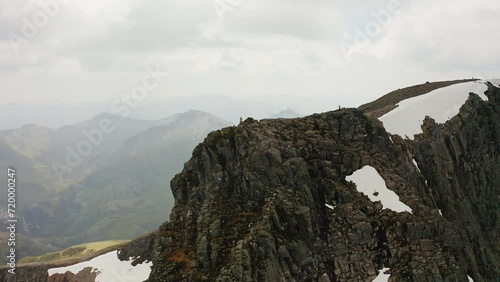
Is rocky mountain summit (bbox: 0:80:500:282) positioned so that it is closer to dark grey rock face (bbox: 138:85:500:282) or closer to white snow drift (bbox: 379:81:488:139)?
dark grey rock face (bbox: 138:85:500:282)

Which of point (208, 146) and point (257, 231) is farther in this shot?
point (208, 146)

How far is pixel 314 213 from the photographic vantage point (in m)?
42.0

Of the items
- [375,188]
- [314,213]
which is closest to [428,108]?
[375,188]

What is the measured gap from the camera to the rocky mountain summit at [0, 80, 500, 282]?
1517 inches

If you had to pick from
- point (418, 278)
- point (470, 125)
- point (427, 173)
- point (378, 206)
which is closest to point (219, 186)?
point (378, 206)

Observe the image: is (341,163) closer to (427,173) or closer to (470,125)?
(427,173)

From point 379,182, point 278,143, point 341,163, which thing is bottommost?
point 379,182

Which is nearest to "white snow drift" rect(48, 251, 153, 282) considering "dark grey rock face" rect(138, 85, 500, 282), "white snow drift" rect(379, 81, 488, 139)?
"dark grey rock face" rect(138, 85, 500, 282)

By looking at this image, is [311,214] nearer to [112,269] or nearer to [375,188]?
[375,188]

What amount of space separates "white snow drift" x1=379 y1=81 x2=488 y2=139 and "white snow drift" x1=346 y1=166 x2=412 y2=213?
1126 cm

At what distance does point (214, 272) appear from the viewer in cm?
3781

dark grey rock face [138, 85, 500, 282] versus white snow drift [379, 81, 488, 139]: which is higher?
white snow drift [379, 81, 488, 139]

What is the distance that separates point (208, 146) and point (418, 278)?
25.5 metres

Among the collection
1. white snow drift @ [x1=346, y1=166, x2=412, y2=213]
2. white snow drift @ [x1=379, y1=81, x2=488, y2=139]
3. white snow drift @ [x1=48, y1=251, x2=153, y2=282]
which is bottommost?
white snow drift @ [x1=48, y1=251, x2=153, y2=282]
